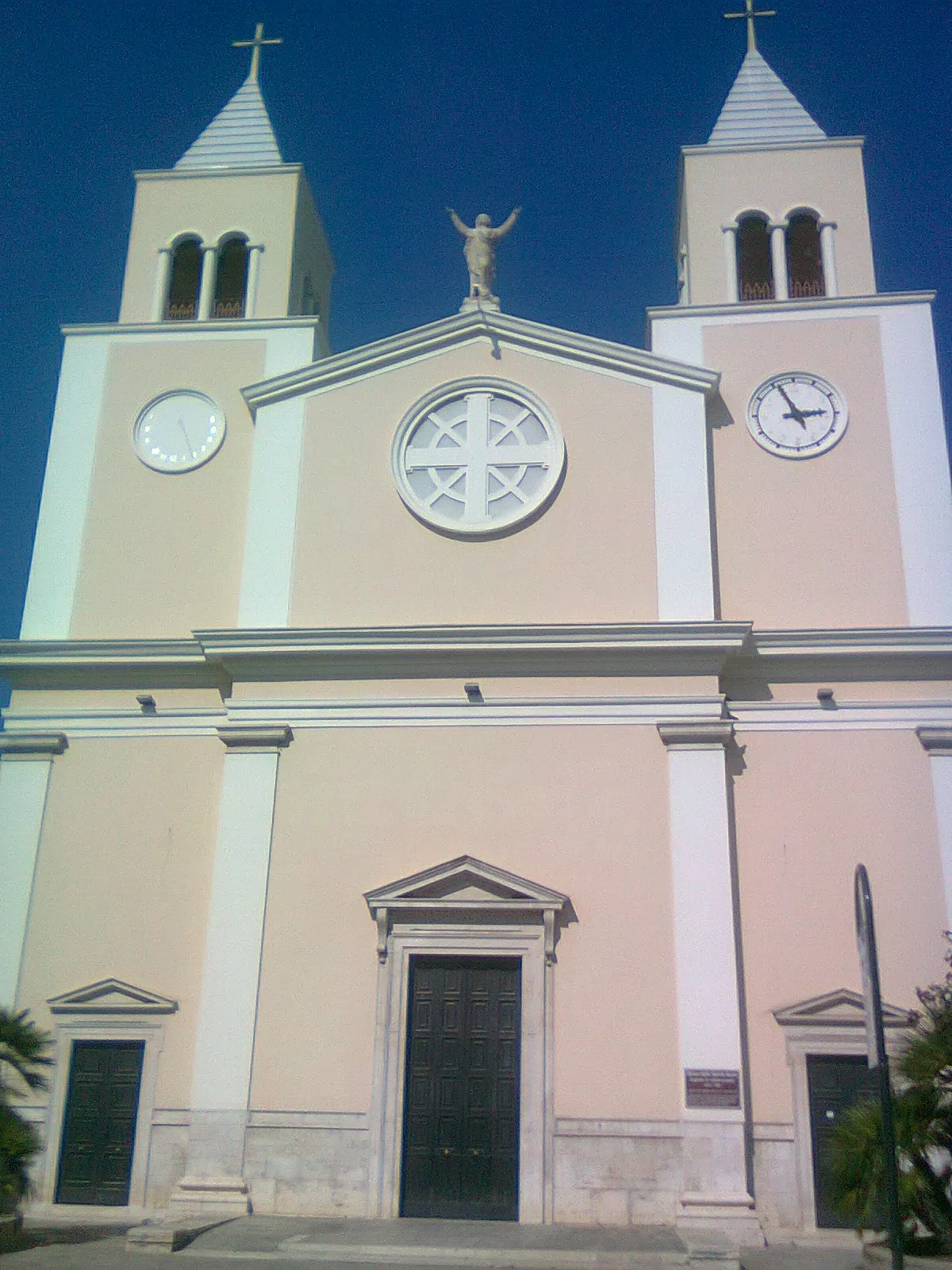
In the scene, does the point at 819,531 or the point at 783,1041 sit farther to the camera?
the point at 819,531

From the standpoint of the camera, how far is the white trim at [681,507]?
18.1 m

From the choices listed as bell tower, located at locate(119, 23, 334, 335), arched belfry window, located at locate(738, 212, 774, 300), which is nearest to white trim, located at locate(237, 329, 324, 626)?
bell tower, located at locate(119, 23, 334, 335)

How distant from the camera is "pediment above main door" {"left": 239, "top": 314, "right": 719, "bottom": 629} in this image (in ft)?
Answer: 60.7

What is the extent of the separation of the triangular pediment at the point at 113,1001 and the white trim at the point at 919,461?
10942mm

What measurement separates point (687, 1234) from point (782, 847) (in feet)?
15.7

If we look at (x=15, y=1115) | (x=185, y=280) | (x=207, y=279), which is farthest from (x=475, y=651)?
(x=185, y=280)

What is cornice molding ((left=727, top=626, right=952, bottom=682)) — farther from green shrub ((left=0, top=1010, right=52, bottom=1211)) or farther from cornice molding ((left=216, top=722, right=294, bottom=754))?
green shrub ((left=0, top=1010, right=52, bottom=1211))

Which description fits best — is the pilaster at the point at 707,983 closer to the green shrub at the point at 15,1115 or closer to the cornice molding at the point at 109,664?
the cornice molding at the point at 109,664

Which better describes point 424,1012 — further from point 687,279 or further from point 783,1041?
point 687,279

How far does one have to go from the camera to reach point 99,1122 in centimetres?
1712

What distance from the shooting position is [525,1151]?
52.2ft

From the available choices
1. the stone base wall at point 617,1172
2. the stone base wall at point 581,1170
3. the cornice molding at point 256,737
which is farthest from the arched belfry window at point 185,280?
the stone base wall at point 617,1172

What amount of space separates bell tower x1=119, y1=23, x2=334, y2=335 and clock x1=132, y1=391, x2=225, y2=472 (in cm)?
162

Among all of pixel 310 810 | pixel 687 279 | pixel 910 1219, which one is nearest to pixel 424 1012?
Answer: pixel 310 810
